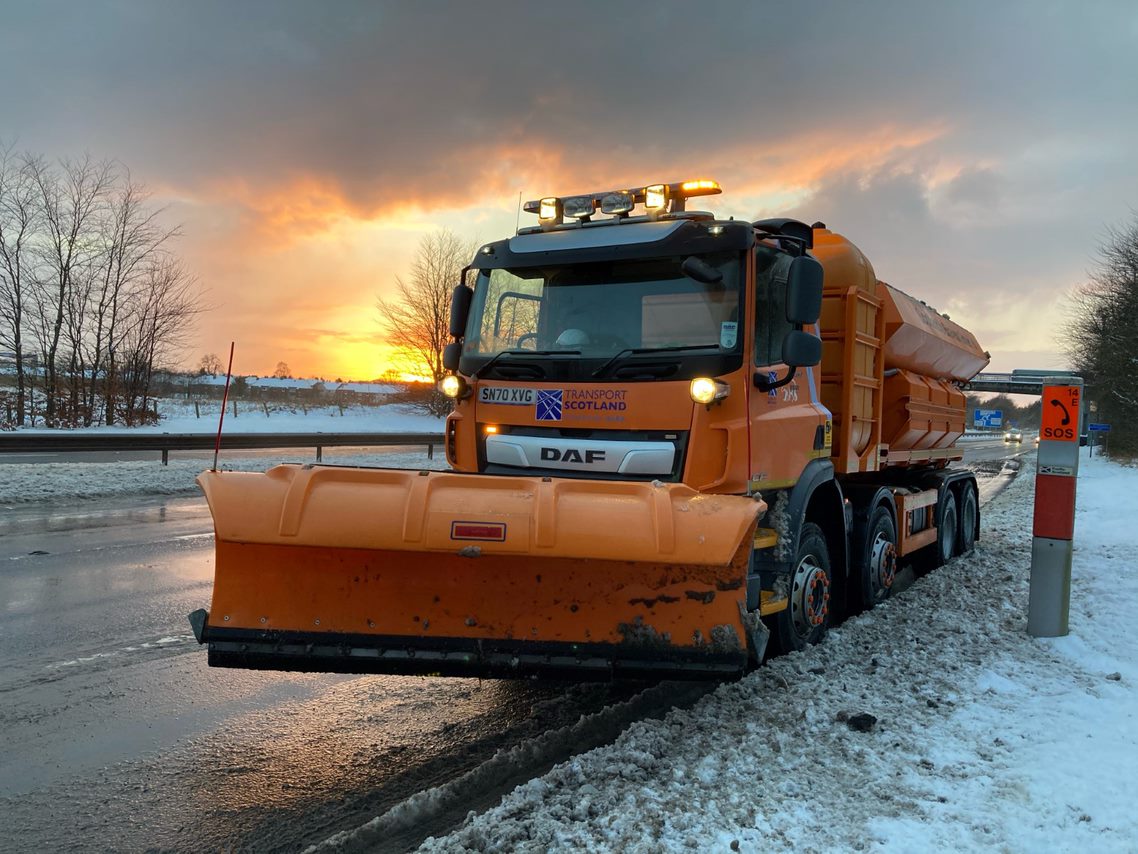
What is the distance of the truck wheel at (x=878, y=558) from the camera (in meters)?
6.63

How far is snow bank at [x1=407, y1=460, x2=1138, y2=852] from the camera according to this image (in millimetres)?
2895

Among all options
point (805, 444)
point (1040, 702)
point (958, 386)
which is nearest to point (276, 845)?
point (805, 444)

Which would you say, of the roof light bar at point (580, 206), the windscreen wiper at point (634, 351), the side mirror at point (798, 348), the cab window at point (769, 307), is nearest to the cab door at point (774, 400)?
the cab window at point (769, 307)

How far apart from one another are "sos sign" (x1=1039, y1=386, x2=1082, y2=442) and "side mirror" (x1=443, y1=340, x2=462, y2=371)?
4.43m

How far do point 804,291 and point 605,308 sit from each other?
1223mm

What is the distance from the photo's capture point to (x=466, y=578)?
3.74m

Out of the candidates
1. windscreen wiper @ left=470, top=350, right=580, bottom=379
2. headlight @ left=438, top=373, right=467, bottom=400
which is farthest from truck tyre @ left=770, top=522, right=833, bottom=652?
headlight @ left=438, top=373, right=467, bottom=400

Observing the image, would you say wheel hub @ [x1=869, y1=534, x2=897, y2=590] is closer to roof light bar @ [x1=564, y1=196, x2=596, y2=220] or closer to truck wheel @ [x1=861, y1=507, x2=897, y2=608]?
truck wheel @ [x1=861, y1=507, x2=897, y2=608]

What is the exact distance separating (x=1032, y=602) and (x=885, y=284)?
288 cm

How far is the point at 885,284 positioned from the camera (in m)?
6.91

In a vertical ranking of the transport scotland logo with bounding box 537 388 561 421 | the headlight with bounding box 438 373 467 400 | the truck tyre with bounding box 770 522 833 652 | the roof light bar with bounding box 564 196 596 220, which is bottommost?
the truck tyre with bounding box 770 522 833 652

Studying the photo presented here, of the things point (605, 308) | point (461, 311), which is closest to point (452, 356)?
point (461, 311)

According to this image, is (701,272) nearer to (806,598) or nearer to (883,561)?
(806,598)

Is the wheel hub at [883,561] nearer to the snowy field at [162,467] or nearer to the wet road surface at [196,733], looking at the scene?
the wet road surface at [196,733]
